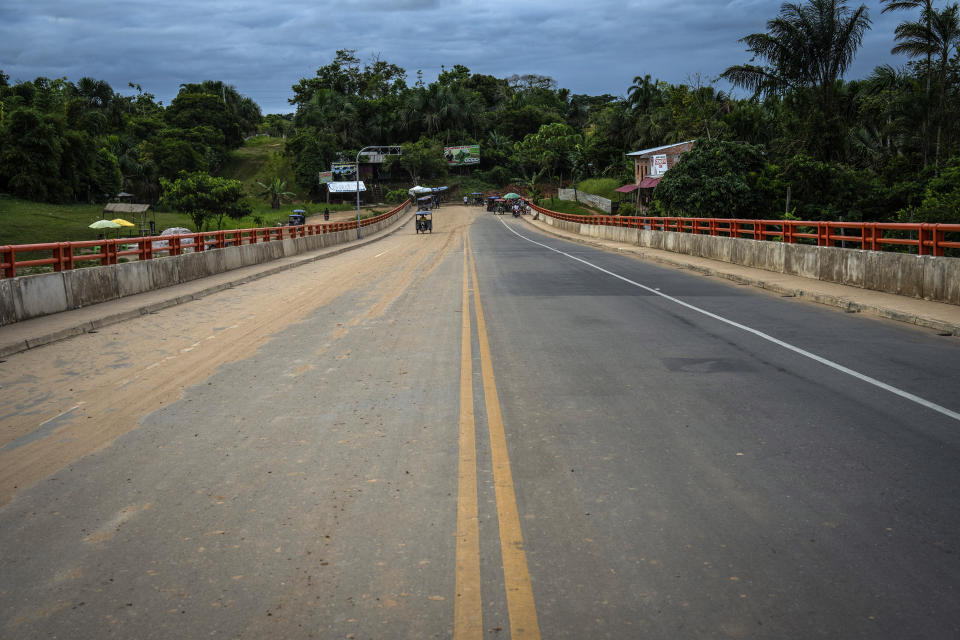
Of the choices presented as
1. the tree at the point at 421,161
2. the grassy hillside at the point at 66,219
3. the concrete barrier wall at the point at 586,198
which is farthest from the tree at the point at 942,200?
the tree at the point at 421,161

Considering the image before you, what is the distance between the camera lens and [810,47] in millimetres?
40562

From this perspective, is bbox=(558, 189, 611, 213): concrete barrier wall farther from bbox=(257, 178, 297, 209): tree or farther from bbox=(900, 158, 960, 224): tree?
bbox=(900, 158, 960, 224): tree

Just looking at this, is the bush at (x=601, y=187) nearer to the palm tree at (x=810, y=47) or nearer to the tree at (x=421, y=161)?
the tree at (x=421, y=161)

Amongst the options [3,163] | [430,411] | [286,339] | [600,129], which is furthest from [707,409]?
[600,129]

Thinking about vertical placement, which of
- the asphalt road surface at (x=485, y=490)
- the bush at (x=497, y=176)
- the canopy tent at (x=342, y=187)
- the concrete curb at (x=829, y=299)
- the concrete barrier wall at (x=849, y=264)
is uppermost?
the bush at (x=497, y=176)

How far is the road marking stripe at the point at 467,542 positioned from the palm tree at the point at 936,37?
4408 centimetres

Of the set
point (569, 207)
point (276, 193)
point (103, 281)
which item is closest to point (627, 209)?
point (569, 207)

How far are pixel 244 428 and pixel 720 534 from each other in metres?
4.08

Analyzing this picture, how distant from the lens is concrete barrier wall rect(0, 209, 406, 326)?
13.6 m

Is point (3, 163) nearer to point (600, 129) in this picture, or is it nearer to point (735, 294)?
point (600, 129)

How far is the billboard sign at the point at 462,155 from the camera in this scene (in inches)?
4924

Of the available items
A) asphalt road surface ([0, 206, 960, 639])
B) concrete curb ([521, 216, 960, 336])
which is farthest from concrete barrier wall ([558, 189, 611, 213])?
asphalt road surface ([0, 206, 960, 639])

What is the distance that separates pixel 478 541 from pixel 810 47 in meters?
42.5

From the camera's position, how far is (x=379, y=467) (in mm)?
5738
